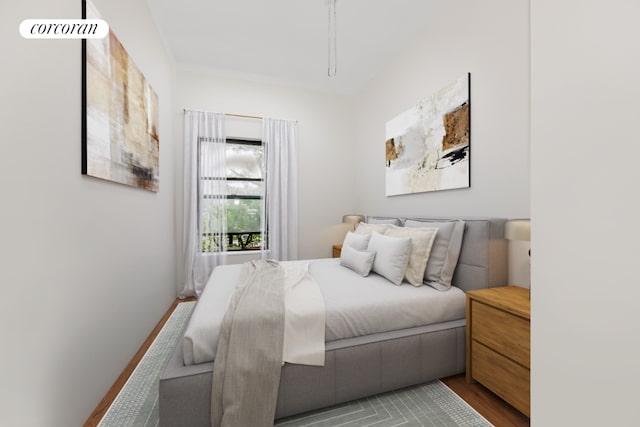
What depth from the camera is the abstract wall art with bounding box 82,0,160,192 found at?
1371 millimetres

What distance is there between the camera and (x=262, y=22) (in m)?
2.55

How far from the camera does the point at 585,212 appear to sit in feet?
1.41

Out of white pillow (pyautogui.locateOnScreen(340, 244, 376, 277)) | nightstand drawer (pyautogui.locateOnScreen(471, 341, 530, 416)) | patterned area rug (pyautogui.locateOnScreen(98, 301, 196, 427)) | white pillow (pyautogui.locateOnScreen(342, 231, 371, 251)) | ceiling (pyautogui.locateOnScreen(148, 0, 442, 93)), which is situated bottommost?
patterned area rug (pyautogui.locateOnScreen(98, 301, 196, 427))

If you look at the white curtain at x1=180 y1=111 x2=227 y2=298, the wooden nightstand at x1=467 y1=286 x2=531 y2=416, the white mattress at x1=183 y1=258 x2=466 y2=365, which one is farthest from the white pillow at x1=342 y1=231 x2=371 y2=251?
the white curtain at x1=180 y1=111 x2=227 y2=298

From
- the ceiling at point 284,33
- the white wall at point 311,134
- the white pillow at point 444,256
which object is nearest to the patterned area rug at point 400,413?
the white pillow at point 444,256

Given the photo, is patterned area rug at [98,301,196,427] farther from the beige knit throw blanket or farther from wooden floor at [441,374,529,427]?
wooden floor at [441,374,529,427]

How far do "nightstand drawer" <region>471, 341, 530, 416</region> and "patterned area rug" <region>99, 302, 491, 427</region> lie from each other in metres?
0.19

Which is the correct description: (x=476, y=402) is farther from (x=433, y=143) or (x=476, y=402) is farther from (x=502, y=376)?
(x=433, y=143)

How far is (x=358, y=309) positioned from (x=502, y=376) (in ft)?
2.79

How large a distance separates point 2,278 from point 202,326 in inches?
29.8

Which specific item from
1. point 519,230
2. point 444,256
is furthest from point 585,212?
point 444,256

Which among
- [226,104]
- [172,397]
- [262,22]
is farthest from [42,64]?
[226,104]

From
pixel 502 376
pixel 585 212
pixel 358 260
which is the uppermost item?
pixel 585 212

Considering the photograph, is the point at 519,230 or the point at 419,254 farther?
the point at 419,254
